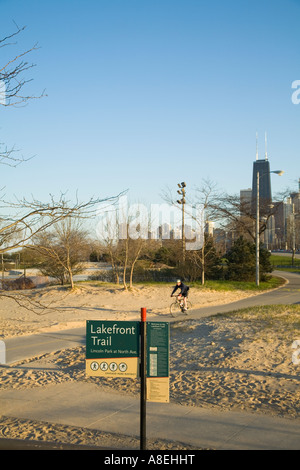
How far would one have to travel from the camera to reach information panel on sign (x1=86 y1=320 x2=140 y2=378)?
534cm

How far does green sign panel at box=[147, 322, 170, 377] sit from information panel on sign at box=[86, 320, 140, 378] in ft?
0.56

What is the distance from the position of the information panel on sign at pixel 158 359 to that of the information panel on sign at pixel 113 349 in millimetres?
182

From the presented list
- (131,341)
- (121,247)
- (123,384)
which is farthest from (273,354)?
(121,247)

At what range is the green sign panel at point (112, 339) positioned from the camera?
5.34 m

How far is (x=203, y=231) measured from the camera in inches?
1300

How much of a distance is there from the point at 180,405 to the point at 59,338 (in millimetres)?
7692

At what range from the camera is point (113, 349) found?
17.7ft

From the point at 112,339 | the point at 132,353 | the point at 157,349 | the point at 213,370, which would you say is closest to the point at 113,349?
the point at 112,339

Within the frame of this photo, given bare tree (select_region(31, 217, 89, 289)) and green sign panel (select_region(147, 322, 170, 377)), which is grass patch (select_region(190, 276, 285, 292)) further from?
green sign panel (select_region(147, 322, 170, 377))

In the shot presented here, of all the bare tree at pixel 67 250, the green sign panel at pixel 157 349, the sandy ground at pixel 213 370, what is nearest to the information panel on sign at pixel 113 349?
the green sign panel at pixel 157 349

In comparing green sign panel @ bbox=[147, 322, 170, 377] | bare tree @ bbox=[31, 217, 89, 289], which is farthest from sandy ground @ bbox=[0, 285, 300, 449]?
bare tree @ bbox=[31, 217, 89, 289]

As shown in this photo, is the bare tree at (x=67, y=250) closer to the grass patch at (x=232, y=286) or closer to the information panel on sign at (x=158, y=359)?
the grass patch at (x=232, y=286)

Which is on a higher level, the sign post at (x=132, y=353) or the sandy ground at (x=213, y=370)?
the sign post at (x=132, y=353)
